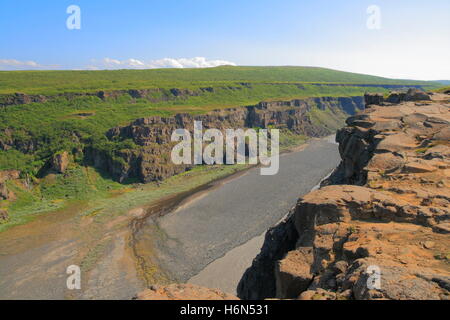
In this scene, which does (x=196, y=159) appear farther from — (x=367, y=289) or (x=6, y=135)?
(x=367, y=289)

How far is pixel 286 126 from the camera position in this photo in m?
128

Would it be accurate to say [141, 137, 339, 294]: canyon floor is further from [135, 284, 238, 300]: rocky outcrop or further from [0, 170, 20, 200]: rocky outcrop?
[0, 170, 20, 200]: rocky outcrop

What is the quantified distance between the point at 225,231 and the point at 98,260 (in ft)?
59.7

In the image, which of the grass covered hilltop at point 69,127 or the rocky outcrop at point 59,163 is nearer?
the grass covered hilltop at point 69,127

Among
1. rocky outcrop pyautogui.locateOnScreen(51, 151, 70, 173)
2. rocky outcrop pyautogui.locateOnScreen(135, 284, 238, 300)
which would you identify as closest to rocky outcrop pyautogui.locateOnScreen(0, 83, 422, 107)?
rocky outcrop pyautogui.locateOnScreen(51, 151, 70, 173)

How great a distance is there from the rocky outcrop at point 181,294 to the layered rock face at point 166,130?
62540 mm

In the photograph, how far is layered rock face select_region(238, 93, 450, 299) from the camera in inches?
463

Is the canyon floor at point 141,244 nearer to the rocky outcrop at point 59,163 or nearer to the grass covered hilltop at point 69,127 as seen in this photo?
the grass covered hilltop at point 69,127

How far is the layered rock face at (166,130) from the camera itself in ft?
244

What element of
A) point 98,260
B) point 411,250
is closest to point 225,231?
point 98,260

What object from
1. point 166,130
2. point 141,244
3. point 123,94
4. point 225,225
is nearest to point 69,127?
point 166,130

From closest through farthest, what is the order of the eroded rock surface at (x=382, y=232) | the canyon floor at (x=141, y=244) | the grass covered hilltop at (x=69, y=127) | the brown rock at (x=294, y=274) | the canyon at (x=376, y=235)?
the eroded rock surface at (x=382, y=232)
the canyon at (x=376, y=235)
the brown rock at (x=294, y=274)
the canyon floor at (x=141, y=244)
the grass covered hilltop at (x=69, y=127)

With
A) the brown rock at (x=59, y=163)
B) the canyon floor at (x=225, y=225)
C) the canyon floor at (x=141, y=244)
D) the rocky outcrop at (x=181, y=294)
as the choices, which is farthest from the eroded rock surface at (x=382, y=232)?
the brown rock at (x=59, y=163)

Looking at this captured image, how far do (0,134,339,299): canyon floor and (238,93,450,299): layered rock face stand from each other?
14991mm
